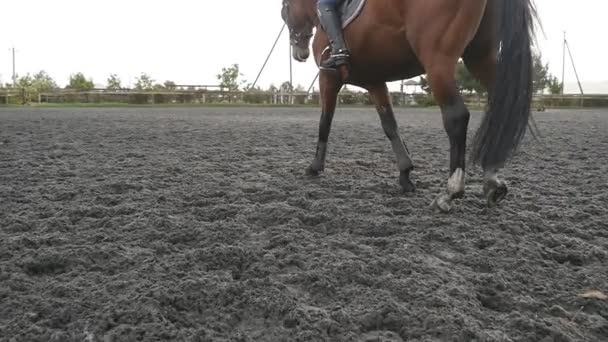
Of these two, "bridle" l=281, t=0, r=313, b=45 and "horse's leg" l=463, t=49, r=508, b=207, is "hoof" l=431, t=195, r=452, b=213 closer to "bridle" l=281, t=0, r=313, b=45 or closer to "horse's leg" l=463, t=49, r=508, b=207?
"horse's leg" l=463, t=49, r=508, b=207

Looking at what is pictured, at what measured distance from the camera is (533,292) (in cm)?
195

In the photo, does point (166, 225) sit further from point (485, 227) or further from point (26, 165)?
point (26, 165)

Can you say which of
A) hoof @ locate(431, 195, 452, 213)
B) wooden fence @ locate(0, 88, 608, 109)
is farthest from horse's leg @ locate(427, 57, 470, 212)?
wooden fence @ locate(0, 88, 608, 109)

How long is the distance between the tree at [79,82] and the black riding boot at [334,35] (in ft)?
154

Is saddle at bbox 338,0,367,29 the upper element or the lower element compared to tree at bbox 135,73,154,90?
lower

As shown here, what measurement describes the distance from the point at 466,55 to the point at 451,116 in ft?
1.81

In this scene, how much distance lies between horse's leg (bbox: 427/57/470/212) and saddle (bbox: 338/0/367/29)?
893 mm

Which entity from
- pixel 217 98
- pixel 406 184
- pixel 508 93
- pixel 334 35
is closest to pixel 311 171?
pixel 406 184

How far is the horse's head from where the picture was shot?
4.94 meters

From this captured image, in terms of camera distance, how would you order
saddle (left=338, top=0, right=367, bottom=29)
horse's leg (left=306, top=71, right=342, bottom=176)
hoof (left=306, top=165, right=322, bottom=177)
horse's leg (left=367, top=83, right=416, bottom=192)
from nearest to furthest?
saddle (left=338, top=0, right=367, bottom=29) < horse's leg (left=367, top=83, right=416, bottom=192) < horse's leg (left=306, top=71, right=342, bottom=176) < hoof (left=306, top=165, right=322, bottom=177)

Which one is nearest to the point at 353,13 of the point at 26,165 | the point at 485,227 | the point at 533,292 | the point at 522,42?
the point at 522,42

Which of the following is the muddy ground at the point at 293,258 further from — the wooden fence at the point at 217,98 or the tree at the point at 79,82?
the tree at the point at 79,82

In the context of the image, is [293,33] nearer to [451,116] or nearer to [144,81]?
[451,116]

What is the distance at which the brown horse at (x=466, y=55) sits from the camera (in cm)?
309
